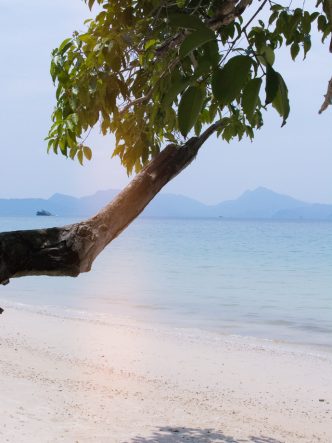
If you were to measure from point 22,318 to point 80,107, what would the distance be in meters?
9.84

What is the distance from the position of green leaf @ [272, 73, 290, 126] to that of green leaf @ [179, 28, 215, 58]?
159 millimetres

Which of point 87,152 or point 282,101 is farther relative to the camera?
point 87,152

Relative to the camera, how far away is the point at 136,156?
13.6 ft

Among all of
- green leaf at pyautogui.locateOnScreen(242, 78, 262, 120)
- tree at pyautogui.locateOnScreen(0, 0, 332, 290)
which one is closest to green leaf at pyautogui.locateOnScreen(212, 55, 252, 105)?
green leaf at pyautogui.locateOnScreen(242, 78, 262, 120)

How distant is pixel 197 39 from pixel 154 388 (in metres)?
7.17

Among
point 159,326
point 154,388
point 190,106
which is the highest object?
point 190,106

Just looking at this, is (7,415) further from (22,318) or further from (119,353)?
(22,318)

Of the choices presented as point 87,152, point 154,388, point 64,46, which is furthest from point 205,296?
point 64,46

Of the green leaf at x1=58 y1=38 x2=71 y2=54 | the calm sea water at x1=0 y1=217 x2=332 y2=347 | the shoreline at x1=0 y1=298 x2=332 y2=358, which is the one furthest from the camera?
the calm sea water at x1=0 y1=217 x2=332 y2=347

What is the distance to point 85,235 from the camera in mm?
3146

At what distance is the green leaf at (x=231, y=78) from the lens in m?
1.18

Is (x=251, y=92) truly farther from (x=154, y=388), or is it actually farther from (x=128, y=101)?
(x=154, y=388)

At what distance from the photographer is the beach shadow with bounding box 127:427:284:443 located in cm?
580

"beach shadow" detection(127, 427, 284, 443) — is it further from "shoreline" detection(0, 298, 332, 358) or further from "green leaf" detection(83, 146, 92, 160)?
"shoreline" detection(0, 298, 332, 358)
